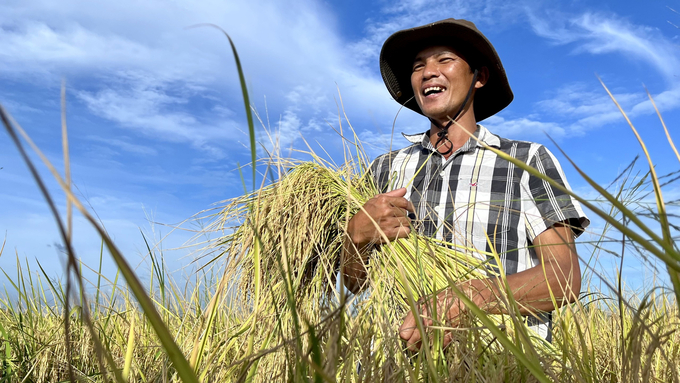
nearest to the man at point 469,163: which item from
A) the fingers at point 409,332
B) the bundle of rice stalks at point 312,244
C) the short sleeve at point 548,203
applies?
the short sleeve at point 548,203

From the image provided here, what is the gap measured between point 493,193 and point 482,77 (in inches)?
33.4

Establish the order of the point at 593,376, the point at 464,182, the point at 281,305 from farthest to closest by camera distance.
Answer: the point at 464,182
the point at 281,305
the point at 593,376

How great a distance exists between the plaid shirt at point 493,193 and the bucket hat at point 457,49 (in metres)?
0.35

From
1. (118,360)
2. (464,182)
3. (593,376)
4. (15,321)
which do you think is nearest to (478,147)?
(464,182)

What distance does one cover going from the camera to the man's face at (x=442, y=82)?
2.68 metres

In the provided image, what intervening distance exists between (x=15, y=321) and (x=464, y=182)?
234 cm

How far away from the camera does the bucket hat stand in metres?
2.72

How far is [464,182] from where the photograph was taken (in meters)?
2.56

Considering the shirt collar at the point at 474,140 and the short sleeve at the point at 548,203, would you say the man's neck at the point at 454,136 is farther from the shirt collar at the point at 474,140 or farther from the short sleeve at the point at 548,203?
the short sleeve at the point at 548,203

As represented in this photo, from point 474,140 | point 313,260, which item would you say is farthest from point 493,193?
point 313,260

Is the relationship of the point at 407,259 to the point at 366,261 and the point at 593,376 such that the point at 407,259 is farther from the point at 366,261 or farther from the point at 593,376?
the point at 593,376

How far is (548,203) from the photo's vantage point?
2244 millimetres

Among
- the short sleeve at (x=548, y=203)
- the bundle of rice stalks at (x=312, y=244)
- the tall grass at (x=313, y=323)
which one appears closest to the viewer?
→ the tall grass at (x=313, y=323)

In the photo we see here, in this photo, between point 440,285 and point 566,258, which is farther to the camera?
point 566,258
